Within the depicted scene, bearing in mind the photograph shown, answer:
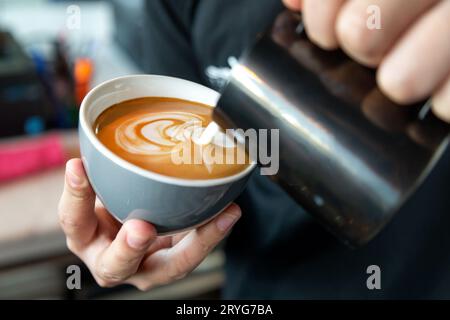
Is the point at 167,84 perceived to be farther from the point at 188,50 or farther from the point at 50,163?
the point at 50,163

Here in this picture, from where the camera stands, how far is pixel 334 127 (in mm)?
307

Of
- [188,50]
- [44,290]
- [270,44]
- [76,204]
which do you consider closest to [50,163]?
[44,290]

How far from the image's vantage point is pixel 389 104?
30cm

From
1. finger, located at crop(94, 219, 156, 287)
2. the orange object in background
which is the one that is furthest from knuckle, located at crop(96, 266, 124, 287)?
the orange object in background

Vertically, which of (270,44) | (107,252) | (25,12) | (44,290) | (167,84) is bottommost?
(44,290)

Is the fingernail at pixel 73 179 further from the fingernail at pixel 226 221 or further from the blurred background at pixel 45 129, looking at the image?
the blurred background at pixel 45 129

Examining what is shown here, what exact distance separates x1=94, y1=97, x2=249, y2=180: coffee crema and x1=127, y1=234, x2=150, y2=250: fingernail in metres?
0.06

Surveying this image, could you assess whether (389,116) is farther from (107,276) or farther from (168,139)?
(107,276)

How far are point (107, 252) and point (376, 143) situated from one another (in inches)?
9.9

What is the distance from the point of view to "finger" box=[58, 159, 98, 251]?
38 centimetres

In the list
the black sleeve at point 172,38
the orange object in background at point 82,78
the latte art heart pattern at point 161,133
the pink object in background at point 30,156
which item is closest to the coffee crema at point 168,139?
the latte art heart pattern at point 161,133

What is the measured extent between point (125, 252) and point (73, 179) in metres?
0.07

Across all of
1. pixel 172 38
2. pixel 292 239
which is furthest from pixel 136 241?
pixel 172 38

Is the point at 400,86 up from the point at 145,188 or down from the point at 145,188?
up
